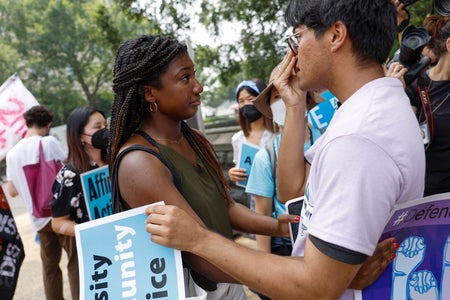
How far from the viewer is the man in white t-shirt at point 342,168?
3.11 feet

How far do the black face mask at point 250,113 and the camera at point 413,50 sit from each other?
5.27ft

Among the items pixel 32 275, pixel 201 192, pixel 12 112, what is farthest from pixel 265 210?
pixel 32 275

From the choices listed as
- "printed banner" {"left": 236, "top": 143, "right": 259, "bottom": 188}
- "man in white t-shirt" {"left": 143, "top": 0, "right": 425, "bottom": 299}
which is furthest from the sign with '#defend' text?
"man in white t-shirt" {"left": 143, "top": 0, "right": 425, "bottom": 299}

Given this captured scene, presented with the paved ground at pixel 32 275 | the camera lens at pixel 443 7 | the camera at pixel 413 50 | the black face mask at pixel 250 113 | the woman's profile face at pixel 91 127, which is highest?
the camera lens at pixel 443 7

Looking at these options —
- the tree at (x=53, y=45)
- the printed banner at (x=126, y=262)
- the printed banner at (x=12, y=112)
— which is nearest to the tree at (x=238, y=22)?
the printed banner at (x=12, y=112)

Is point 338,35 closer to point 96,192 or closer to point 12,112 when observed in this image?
point 96,192

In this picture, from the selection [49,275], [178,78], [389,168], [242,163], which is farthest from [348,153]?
[49,275]

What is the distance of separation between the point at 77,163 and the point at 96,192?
1.38 ft

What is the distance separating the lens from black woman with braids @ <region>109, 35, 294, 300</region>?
4.74 ft

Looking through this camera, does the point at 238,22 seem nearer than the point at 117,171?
No

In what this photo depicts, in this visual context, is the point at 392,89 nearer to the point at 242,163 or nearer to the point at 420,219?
the point at 420,219

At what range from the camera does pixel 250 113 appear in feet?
12.3

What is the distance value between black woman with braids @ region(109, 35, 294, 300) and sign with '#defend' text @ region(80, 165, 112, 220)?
1.28m

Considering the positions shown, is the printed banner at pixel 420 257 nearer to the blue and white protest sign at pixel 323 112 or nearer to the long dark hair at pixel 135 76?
the long dark hair at pixel 135 76
